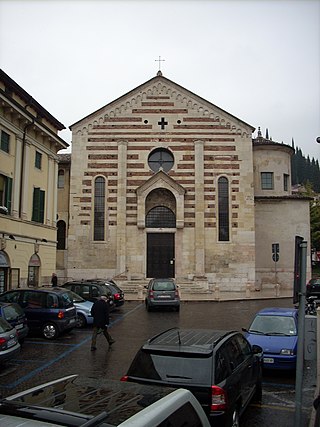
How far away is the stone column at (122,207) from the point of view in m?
34.1

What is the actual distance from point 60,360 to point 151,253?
22.2 m

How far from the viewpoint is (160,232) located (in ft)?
115

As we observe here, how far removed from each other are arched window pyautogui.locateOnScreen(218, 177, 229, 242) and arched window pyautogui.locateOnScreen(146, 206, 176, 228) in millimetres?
3716

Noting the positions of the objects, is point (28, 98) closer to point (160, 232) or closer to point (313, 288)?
point (160, 232)

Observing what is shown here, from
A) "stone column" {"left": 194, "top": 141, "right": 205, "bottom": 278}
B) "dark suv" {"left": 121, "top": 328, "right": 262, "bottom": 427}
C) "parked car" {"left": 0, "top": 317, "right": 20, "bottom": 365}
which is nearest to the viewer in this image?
"dark suv" {"left": 121, "top": 328, "right": 262, "bottom": 427}

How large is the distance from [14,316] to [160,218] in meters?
22.6

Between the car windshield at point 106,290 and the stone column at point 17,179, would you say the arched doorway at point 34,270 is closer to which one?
the stone column at point 17,179

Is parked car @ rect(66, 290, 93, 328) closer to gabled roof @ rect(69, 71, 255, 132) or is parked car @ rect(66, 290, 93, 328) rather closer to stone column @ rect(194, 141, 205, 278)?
stone column @ rect(194, 141, 205, 278)

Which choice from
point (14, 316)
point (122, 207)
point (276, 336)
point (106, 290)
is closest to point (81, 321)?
point (106, 290)

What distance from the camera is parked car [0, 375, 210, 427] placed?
9.91ft

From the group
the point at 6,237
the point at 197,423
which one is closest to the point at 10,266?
the point at 6,237

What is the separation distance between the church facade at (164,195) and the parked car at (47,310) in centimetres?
1756

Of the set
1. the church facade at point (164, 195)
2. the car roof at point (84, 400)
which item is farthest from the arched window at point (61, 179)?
the car roof at point (84, 400)

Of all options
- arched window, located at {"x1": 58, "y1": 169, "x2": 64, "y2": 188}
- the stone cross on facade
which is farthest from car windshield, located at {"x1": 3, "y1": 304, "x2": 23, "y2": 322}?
the stone cross on facade
